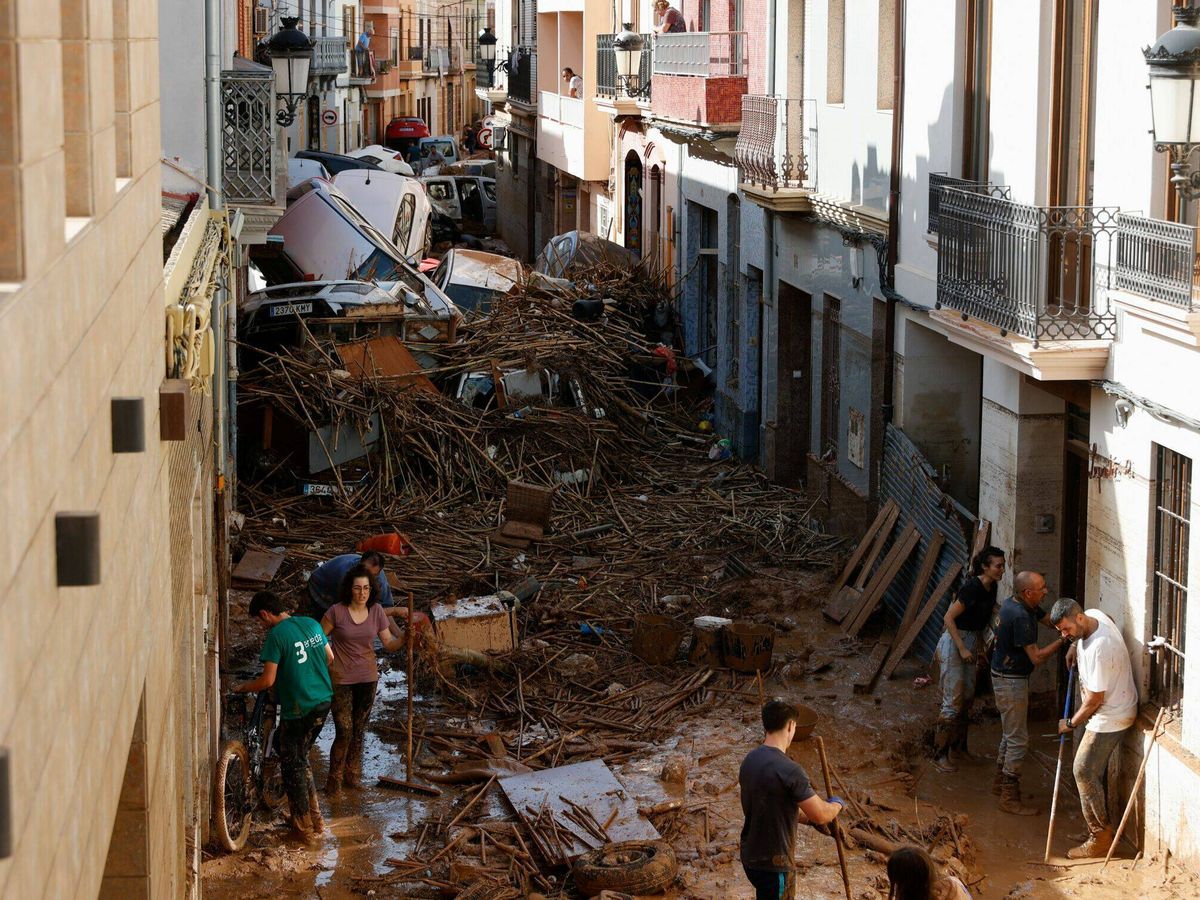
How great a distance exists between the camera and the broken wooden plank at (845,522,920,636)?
14.7 metres

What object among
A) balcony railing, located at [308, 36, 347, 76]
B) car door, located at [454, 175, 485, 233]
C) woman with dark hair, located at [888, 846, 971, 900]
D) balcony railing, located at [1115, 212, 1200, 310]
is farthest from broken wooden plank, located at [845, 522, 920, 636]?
balcony railing, located at [308, 36, 347, 76]

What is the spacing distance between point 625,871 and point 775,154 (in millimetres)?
11874

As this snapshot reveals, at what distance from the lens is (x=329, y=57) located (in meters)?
52.1

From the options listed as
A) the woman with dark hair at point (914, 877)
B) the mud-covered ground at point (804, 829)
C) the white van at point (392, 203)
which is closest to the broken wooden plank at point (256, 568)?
the mud-covered ground at point (804, 829)

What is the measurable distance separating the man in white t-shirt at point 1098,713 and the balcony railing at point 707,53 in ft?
42.8

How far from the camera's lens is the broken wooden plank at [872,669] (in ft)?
43.7

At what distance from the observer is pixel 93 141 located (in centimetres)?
492

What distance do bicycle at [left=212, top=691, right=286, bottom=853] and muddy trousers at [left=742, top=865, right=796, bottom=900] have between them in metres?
3.50

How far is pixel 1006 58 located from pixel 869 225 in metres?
3.81

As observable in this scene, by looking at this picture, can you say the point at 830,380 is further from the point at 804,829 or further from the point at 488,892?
the point at 488,892

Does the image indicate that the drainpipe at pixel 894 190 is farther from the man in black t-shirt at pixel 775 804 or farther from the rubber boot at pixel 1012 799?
the man in black t-shirt at pixel 775 804

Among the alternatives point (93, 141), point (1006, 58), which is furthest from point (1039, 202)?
point (93, 141)

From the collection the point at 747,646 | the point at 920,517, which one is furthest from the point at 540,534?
the point at 747,646

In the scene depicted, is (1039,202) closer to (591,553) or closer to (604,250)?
(591,553)
